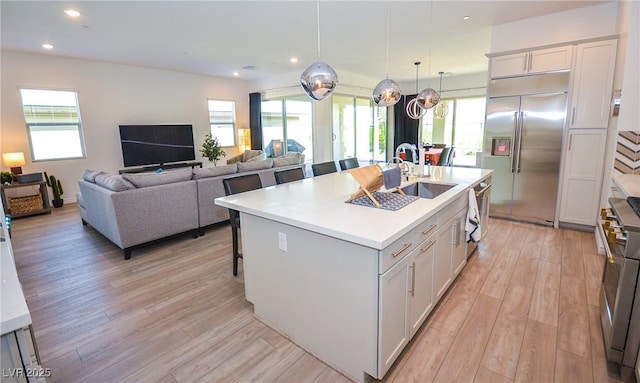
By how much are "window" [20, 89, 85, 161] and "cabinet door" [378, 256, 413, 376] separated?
275 inches

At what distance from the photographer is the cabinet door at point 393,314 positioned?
1622 millimetres

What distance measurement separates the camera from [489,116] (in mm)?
4492

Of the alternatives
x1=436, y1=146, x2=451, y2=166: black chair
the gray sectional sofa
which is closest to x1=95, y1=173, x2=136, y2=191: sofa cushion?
the gray sectional sofa

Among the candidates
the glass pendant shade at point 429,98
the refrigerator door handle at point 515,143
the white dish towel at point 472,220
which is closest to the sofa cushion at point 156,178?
the glass pendant shade at point 429,98

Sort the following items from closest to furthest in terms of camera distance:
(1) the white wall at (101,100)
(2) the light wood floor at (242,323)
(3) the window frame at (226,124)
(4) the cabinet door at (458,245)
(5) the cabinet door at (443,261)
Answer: (2) the light wood floor at (242,323)
(5) the cabinet door at (443,261)
(4) the cabinet door at (458,245)
(1) the white wall at (101,100)
(3) the window frame at (226,124)

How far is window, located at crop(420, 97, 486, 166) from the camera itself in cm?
912

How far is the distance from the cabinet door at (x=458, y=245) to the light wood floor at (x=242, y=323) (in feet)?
0.58

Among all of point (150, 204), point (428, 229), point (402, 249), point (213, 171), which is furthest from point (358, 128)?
point (402, 249)

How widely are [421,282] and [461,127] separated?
8.60 metres

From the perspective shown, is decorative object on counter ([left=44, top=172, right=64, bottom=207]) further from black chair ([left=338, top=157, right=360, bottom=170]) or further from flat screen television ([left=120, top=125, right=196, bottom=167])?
black chair ([left=338, top=157, right=360, bottom=170])

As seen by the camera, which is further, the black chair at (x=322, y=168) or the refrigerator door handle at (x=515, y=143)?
the refrigerator door handle at (x=515, y=143)

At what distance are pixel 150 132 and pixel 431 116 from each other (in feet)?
26.1

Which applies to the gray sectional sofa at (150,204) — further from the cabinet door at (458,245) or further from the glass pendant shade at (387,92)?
the cabinet door at (458,245)

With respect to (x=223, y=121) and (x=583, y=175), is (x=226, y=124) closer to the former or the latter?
(x=223, y=121)
